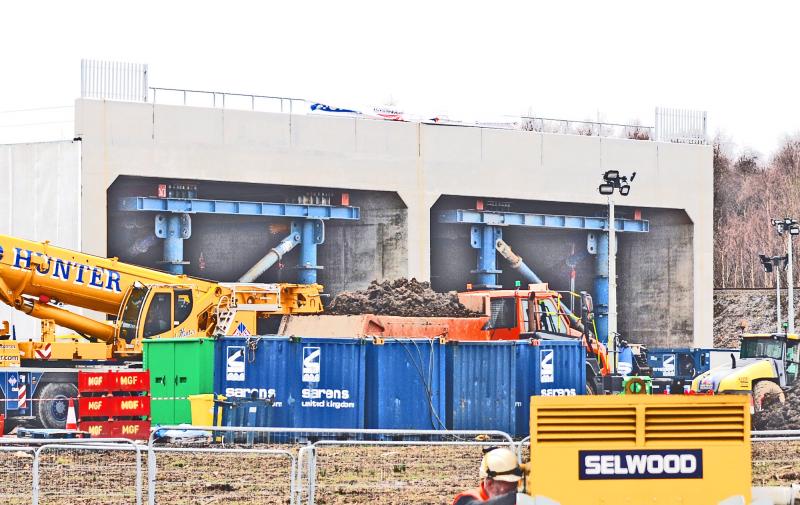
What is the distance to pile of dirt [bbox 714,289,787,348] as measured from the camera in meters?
75.9

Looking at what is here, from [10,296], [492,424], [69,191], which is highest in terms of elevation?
[69,191]

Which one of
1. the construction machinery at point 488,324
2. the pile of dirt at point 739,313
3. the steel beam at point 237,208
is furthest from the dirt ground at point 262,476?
the pile of dirt at point 739,313

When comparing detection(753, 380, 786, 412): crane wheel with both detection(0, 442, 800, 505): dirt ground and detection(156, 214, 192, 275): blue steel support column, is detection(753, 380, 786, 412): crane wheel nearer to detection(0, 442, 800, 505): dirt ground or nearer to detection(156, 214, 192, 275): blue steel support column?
detection(0, 442, 800, 505): dirt ground

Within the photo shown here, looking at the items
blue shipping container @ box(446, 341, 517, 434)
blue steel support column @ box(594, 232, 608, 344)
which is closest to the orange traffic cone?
blue shipping container @ box(446, 341, 517, 434)

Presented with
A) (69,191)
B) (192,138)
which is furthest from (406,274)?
(69,191)

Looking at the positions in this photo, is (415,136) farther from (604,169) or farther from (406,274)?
(604,169)

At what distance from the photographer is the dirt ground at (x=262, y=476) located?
16422 millimetres

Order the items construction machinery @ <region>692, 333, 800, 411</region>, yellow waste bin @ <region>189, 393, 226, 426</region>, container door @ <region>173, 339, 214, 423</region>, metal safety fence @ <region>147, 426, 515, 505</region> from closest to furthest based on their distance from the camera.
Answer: metal safety fence @ <region>147, 426, 515, 505</region>, yellow waste bin @ <region>189, 393, 226, 426</region>, container door @ <region>173, 339, 214, 423</region>, construction machinery @ <region>692, 333, 800, 411</region>

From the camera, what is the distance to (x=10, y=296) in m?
31.9

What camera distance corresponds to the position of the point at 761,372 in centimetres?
3291

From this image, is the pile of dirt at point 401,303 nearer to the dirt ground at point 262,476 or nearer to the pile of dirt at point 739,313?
the dirt ground at point 262,476

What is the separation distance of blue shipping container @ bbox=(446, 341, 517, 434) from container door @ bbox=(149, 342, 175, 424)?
5.09 metres

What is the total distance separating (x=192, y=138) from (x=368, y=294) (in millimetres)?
14939

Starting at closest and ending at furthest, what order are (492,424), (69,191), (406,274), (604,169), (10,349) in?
(492,424)
(10,349)
(69,191)
(406,274)
(604,169)
